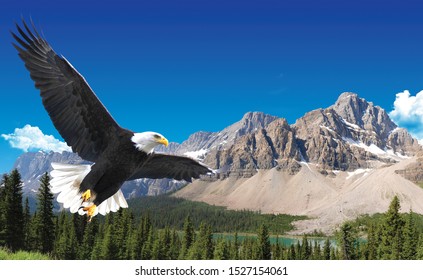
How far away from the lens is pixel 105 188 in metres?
4.73

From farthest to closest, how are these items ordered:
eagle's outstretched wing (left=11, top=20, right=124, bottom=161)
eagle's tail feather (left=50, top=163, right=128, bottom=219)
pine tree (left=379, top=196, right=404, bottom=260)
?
pine tree (left=379, top=196, right=404, bottom=260) < eagle's tail feather (left=50, top=163, right=128, bottom=219) < eagle's outstretched wing (left=11, top=20, right=124, bottom=161)

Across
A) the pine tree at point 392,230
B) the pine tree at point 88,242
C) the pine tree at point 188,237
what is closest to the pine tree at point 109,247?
the pine tree at point 88,242

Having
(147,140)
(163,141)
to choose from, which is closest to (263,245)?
(147,140)

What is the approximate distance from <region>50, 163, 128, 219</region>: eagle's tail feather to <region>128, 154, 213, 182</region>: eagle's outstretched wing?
601mm

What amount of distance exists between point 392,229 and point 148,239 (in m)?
30.0

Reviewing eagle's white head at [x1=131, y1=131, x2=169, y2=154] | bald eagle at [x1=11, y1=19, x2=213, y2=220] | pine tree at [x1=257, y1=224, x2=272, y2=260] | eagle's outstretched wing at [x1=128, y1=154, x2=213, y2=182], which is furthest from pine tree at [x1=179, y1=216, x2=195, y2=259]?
eagle's white head at [x1=131, y1=131, x2=169, y2=154]

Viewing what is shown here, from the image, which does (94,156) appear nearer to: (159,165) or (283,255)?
(159,165)

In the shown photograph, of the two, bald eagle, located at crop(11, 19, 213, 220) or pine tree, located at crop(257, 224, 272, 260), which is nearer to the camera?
bald eagle, located at crop(11, 19, 213, 220)

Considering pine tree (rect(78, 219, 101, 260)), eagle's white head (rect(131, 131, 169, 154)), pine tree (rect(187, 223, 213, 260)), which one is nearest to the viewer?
eagle's white head (rect(131, 131, 169, 154))

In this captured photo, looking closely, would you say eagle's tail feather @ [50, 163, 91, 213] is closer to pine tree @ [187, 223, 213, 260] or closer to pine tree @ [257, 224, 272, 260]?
pine tree @ [187, 223, 213, 260]

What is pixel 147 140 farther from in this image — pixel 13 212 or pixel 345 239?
pixel 345 239

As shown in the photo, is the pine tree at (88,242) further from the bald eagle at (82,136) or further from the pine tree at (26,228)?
the bald eagle at (82,136)

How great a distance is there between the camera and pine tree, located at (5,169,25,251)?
95.5ft
